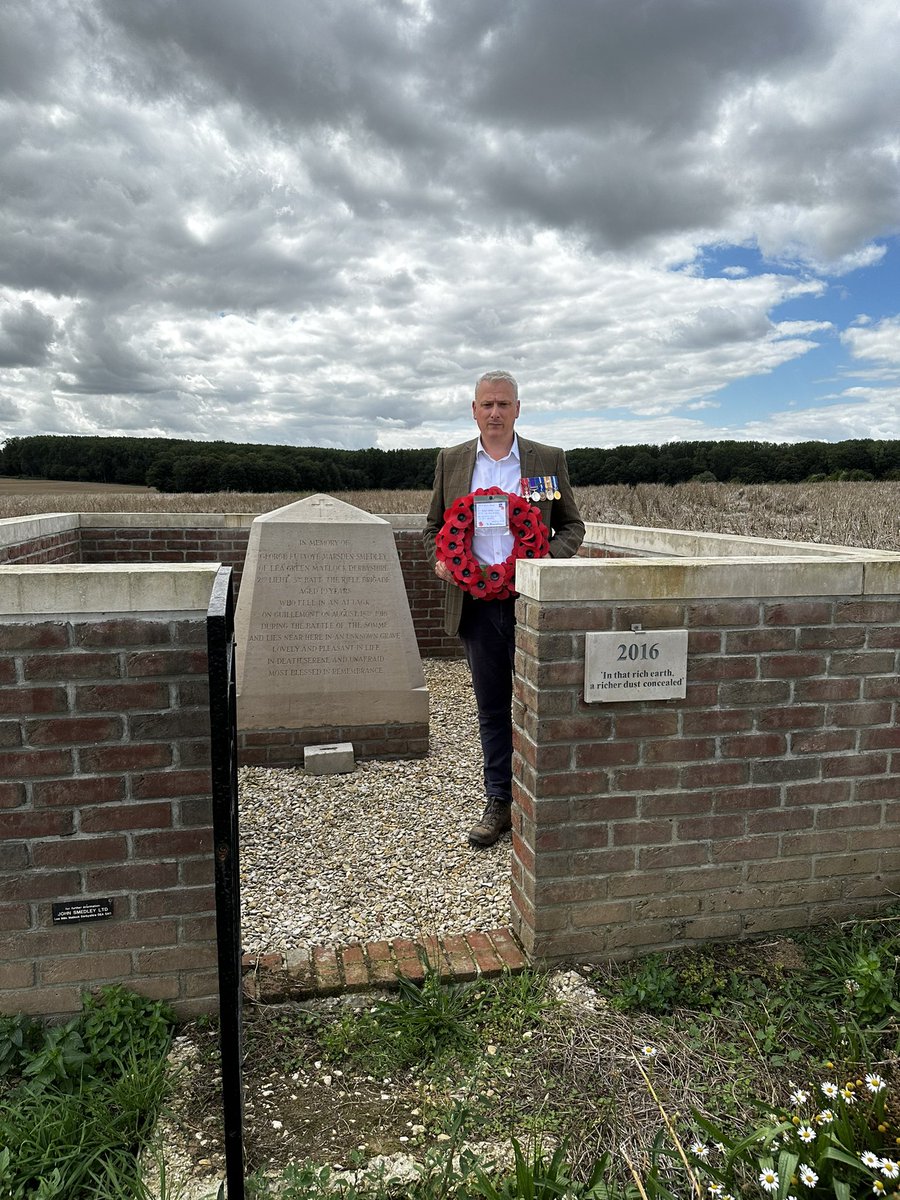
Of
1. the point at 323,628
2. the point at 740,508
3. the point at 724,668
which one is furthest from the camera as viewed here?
the point at 740,508

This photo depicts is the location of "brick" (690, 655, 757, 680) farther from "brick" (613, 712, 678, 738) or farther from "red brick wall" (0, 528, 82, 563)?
"red brick wall" (0, 528, 82, 563)

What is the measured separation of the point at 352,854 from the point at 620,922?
146cm

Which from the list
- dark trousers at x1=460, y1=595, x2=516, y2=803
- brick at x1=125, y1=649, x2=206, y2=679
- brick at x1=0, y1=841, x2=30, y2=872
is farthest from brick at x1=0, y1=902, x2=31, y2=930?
dark trousers at x1=460, y1=595, x2=516, y2=803

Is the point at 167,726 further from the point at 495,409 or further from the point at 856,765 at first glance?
the point at 856,765

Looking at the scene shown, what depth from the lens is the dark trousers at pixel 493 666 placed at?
3.62 meters

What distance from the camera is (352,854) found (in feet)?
12.5

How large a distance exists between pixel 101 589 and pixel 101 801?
0.62m

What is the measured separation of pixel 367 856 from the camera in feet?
12.5

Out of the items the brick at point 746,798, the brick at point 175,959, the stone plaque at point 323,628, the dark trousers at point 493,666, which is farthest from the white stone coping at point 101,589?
the stone plaque at point 323,628

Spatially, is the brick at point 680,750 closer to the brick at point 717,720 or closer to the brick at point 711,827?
the brick at point 717,720

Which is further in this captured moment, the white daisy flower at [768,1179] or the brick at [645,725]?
the brick at [645,725]

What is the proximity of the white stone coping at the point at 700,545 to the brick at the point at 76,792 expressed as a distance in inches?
98.8

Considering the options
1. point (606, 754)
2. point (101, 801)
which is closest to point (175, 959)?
point (101, 801)

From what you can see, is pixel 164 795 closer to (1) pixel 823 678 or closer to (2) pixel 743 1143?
(2) pixel 743 1143
